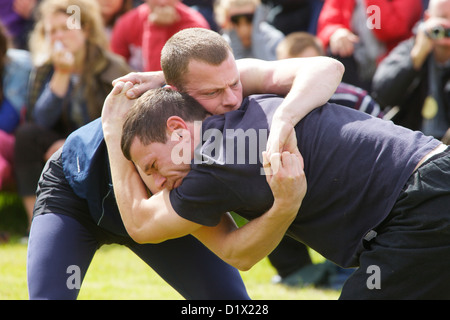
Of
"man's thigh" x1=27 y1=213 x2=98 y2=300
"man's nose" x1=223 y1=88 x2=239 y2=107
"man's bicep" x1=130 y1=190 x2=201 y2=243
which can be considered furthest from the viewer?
"man's thigh" x1=27 y1=213 x2=98 y2=300

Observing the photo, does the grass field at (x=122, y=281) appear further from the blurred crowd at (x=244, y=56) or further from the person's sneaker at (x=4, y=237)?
the blurred crowd at (x=244, y=56)

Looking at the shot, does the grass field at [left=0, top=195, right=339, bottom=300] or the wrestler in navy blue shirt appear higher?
the wrestler in navy blue shirt

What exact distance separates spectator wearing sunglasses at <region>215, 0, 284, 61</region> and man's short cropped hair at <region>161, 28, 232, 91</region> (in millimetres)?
3049

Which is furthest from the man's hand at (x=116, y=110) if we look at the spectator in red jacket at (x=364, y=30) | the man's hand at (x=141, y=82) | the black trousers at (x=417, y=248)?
the spectator in red jacket at (x=364, y=30)

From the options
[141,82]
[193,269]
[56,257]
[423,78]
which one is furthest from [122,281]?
[423,78]

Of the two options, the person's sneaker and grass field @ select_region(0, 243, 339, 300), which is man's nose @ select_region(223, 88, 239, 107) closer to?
grass field @ select_region(0, 243, 339, 300)

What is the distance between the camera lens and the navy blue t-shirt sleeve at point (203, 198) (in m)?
2.17

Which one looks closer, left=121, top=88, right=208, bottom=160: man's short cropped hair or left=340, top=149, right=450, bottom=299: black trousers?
left=340, top=149, right=450, bottom=299: black trousers

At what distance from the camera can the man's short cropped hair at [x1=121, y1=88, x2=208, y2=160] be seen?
91.1 inches

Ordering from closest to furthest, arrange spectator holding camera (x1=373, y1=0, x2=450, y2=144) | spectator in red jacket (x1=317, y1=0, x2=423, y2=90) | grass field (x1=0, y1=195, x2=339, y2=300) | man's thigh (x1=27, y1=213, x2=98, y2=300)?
1. man's thigh (x1=27, y1=213, x2=98, y2=300)
2. grass field (x1=0, y1=195, x2=339, y2=300)
3. spectator holding camera (x1=373, y1=0, x2=450, y2=144)
4. spectator in red jacket (x1=317, y1=0, x2=423, y2=90)

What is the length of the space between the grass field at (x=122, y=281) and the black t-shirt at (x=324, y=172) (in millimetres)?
1993

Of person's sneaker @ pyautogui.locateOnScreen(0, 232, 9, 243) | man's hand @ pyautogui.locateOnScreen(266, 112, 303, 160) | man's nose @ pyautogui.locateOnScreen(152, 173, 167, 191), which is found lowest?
person's sneaker @ pyautogui.locateOnScreen(0, 232, 9, 243)

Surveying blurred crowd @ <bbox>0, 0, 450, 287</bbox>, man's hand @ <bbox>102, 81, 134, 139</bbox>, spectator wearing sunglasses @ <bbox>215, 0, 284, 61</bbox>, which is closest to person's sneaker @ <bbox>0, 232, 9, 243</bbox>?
blurred crowd @ <bbox>0, 0, 450, 287</bbox>

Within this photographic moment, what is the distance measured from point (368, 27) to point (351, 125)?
3.29 metres
